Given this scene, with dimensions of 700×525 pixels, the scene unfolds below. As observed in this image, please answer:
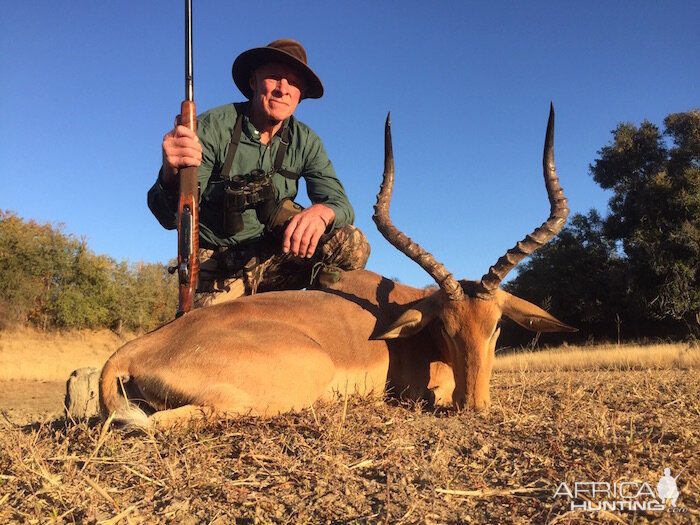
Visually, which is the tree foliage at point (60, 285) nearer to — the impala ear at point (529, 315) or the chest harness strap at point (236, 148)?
the chest harness strap at point (236, 148)

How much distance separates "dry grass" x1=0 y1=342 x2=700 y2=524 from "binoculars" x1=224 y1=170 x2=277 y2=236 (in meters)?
2.79

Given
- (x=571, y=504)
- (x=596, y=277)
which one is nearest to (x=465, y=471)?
(x=571, y=504)

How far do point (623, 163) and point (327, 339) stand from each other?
21284mm

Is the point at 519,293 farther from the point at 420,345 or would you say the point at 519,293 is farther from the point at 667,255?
the point at 420,345

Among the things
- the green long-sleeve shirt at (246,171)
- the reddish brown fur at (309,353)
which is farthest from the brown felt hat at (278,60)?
the reddish brown fur at (309,353)

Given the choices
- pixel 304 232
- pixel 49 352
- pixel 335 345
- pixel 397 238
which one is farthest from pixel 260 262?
pixel 49 352

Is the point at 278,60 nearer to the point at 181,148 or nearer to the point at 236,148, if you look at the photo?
the point at 236,148

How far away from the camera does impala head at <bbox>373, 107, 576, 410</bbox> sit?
4125 millimetres

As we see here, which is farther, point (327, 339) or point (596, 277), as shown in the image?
point (596, 277)

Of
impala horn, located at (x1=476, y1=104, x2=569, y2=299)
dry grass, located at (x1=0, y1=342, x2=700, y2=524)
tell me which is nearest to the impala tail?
dry grass, located at (x1=0, y1=342, x2=700, y2=524)

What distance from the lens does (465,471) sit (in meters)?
2.36

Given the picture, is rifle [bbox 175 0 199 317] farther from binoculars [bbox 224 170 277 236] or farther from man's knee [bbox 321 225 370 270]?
man's knee [bbox 321 225 370 270]

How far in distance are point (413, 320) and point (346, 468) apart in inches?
88.2

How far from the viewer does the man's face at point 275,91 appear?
19.6 ft
